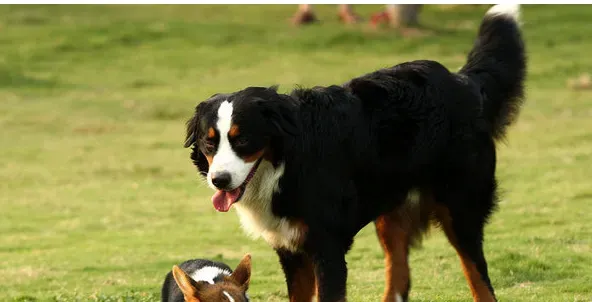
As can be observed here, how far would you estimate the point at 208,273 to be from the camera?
29.2 feet

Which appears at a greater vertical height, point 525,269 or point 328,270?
point 328,270

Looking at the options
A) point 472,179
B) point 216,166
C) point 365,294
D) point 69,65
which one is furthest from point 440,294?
point 69,65

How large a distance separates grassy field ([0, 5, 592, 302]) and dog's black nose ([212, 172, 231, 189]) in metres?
2.99

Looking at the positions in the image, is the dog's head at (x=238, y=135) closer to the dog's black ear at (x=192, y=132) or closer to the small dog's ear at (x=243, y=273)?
the dog's black ear at (x=192, y=132)

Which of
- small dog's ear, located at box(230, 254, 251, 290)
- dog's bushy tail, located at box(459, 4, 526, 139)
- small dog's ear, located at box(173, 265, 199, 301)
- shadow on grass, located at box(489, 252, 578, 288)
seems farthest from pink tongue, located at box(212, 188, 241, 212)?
shadow on grass, located at box(489, 252, 578, 288)

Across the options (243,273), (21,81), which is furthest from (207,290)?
(21,81)

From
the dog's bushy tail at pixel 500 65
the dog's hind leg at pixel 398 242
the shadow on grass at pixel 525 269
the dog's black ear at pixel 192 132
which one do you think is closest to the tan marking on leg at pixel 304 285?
the dog's hind leg at pixel 398 242

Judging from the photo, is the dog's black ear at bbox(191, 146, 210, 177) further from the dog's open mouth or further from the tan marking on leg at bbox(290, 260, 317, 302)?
Answer: the tan marking on leg at bbox(290, 260, 317, 302)

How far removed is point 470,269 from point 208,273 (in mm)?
2159

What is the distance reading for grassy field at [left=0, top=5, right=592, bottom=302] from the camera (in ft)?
40.0

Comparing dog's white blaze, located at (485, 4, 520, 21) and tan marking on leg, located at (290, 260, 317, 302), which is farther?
dog's white blaze, located at (485, 4, 520, 21)

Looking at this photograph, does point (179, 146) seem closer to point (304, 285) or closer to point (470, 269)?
point (470, 269)

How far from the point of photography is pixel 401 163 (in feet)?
27.9

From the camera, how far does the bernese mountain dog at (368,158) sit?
770cm
